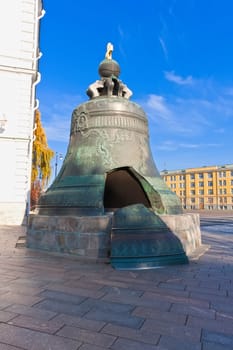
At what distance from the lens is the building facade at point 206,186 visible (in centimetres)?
7600

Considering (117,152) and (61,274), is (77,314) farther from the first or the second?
(117,152)

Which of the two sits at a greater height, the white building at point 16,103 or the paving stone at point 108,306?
the white building at point 16,103

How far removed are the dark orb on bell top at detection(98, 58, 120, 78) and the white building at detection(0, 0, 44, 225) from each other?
8162mm

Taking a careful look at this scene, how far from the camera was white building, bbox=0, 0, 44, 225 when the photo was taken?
13375 mm

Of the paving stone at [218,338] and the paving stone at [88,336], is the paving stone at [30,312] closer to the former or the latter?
the paving stone at [88,336]

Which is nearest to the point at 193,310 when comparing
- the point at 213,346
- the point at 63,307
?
the point at 213,346

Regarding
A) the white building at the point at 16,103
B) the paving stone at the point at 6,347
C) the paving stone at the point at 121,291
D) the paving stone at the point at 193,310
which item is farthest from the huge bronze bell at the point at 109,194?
the white building at the point at 16,103

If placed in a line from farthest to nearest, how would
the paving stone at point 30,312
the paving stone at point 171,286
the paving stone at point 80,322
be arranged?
1. the paving stone at point 171,286
2. the paving stone at point 30,312
3. the paving stone at point 80,322

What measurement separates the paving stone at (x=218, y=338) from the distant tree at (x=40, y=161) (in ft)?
68.1

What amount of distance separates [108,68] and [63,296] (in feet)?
16.9

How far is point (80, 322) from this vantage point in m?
2.34

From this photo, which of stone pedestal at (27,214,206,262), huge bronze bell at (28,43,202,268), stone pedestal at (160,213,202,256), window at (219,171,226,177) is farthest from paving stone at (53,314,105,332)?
window at (219,171,226,177)

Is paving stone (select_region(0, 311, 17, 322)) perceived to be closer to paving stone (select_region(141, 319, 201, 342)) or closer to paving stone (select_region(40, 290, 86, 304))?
paving stone (select_region(40, 290, 86, 304))

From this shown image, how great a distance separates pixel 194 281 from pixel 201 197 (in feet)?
262
